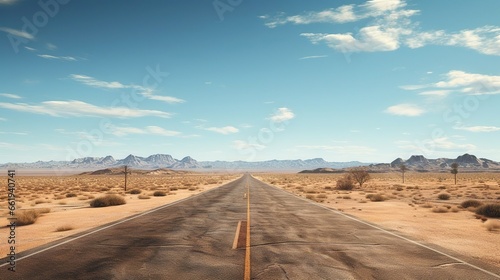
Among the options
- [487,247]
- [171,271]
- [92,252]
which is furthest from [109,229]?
[487,247]

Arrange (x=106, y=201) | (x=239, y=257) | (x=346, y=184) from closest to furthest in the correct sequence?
(x=239, y=257), (x=106, y=201), (x=346, y=184)

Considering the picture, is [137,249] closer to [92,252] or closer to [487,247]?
[92,252]

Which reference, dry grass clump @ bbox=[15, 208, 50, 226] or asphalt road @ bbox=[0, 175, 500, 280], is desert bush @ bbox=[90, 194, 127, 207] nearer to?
dry grass clump @ bbox=[15, 208, 50, 226]

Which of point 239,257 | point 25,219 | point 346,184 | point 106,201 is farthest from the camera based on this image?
point 346,184

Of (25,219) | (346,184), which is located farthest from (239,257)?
(346,184)

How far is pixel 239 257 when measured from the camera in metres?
9.00

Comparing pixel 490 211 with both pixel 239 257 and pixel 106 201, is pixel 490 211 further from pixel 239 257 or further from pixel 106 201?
pixel 106 201

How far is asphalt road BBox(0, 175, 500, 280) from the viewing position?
7.59m

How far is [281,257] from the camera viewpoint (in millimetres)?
9070

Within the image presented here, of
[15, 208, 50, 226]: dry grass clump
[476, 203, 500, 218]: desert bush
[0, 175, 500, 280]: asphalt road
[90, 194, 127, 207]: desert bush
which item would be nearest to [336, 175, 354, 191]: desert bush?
[476, 203, 500, 218]: desert bush

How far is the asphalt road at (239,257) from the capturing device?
759cm

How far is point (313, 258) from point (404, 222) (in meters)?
10.5

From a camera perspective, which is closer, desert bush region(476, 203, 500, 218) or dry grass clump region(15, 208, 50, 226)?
dry grass clump region(15, 208, 50, 226)

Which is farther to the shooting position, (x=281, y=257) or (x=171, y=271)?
(x=281, y=257)
